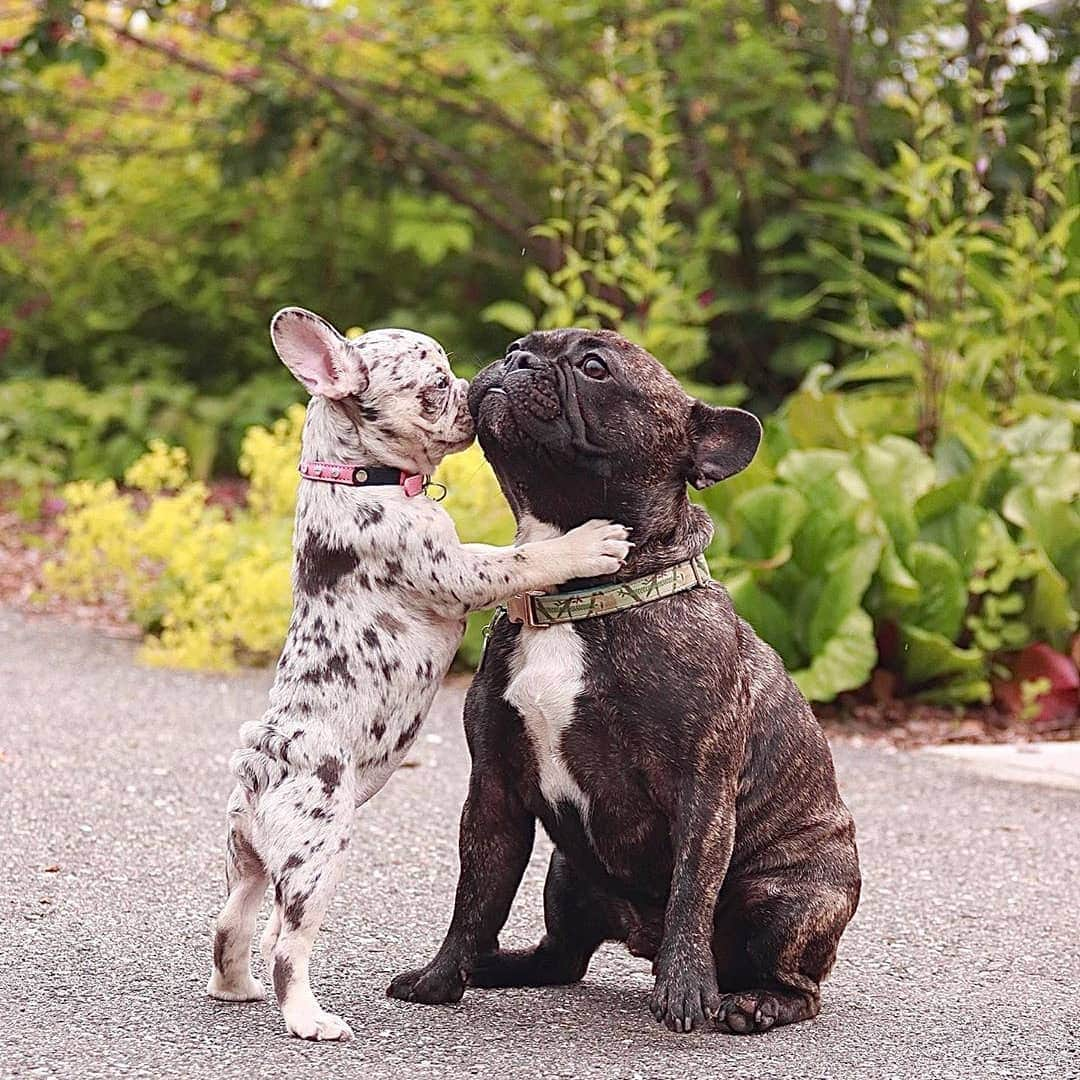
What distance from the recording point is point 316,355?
318cm

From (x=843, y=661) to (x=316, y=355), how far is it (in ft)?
11.2

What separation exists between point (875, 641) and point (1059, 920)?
2.22 metres

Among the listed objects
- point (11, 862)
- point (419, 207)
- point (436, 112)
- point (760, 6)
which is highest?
point (760, 6)

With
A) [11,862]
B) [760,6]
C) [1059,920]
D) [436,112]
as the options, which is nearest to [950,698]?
[1059,920]

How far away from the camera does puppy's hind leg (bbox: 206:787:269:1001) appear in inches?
123

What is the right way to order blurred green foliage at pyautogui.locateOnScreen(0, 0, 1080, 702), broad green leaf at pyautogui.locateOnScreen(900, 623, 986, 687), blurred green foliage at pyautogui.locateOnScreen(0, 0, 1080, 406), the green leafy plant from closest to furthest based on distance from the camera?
1. the green leafy plant
2. broad green leaf at pyautogui.locateOnScreen(900, 623, 986, 687)
3. blurred green foliage at pyautogui.locateOnScreen(0, 0, 1080, 702)
4. blurred green foliage at pyautogui.locateOnScreen(0, 0, 1080, 406)

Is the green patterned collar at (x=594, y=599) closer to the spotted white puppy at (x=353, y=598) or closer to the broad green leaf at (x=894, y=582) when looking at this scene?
the spotted white puppy at (x=353, y=598)

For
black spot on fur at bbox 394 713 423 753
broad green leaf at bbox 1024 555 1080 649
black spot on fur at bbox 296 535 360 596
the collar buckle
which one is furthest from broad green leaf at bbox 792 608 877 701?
black spot on fur at bbox 296 535 360 596

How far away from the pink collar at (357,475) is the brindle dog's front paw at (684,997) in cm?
102

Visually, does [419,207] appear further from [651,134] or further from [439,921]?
[439,921]

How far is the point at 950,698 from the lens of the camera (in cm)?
656

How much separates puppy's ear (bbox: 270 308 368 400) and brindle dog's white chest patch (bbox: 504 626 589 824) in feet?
1.98

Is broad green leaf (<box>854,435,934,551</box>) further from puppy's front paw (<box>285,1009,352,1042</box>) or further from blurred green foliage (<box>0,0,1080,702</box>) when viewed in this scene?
puppy's front paw (<box>285,1009,352,1042</box>)

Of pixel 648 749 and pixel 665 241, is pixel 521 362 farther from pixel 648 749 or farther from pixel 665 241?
pixel 665 241
